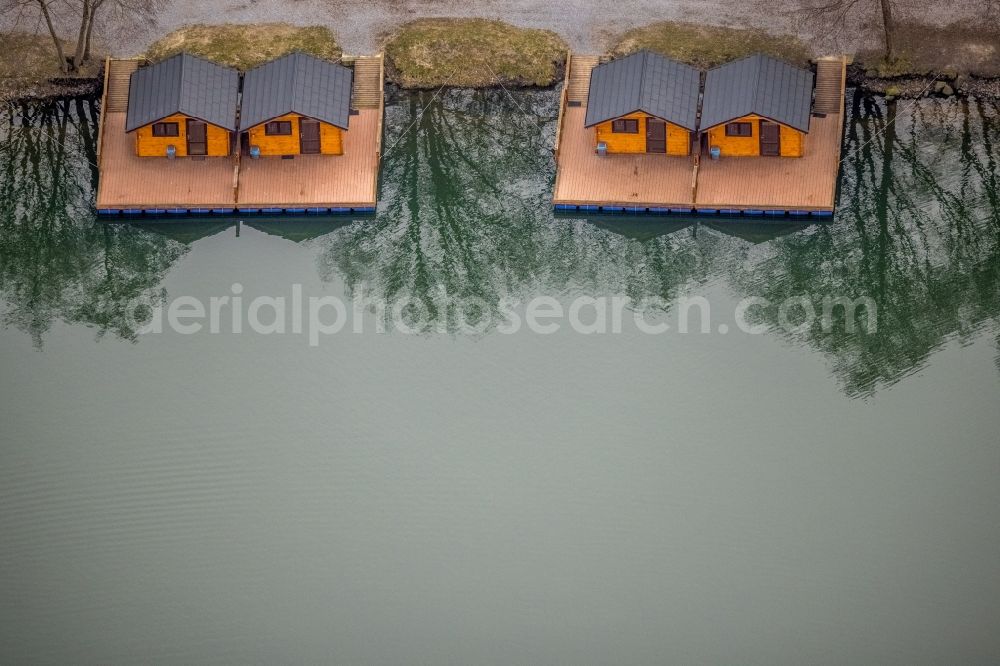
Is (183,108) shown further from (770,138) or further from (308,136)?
(770,138)

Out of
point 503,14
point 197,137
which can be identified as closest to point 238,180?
point 197,137

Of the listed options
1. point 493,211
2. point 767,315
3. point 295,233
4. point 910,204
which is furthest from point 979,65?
point 295,233

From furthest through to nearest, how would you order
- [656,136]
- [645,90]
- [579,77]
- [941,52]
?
1. [941,52]
2. [579,77]
3. [656,136]
4. [645,90]

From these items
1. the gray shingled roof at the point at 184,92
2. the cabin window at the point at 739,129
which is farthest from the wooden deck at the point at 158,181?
the cabin window at the point at 739,129

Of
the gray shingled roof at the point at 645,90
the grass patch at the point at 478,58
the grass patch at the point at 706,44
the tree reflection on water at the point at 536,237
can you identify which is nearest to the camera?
the tree reflection on water at the point at 536,237

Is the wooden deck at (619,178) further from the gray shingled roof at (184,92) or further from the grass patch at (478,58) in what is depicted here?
the gray shingled roof at (184,92)

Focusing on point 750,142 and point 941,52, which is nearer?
point 750,142
